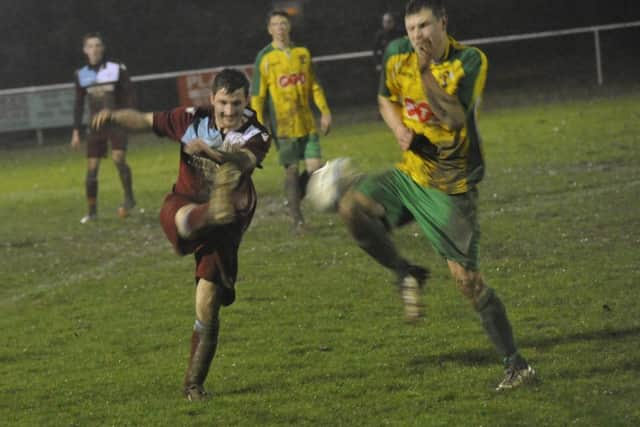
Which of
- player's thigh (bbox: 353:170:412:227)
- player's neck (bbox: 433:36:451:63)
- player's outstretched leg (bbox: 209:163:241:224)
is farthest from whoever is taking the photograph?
player's thigh (bbox: 353:170:412:227)

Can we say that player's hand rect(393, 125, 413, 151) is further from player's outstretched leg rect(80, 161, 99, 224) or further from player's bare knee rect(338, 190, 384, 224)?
player's outstretched leg rect(80, 161, 99, 224)

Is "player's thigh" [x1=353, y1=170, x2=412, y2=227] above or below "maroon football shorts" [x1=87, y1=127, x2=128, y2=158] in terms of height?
above

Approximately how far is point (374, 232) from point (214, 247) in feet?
2.84

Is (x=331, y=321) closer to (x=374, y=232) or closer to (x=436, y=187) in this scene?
(x=374, y=232)

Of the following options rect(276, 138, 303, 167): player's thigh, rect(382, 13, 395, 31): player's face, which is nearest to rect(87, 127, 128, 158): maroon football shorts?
rect(276, 138, 303, 167): player's thigh

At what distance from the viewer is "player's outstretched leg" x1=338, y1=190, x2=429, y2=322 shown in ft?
19.6

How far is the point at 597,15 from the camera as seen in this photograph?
32.7 m

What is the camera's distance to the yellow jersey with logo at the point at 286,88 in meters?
11.5

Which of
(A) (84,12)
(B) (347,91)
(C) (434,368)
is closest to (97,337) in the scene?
(C) (434,368)

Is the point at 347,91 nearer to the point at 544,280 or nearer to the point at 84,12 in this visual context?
the point at 84,12

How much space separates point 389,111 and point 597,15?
28.1 meters

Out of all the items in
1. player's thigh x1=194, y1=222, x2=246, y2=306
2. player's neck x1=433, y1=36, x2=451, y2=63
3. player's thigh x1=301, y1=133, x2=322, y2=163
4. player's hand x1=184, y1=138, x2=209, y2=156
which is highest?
player's neck x1=433, y1=36, x2=451, y2=63

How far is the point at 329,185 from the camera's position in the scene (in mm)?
6102

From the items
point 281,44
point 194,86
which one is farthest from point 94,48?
point 194,86
